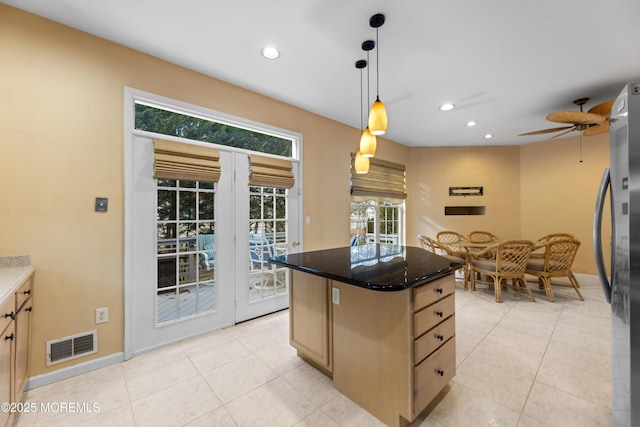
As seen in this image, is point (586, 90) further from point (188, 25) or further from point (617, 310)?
point (188, 25)

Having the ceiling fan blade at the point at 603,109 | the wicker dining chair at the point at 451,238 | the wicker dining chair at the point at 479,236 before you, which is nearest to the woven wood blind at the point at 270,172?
the wicker dining chair at the point at 451,238

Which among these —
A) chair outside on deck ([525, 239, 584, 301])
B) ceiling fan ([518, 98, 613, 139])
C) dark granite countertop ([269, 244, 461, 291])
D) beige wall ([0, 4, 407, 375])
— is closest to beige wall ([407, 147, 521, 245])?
chair outside on deck ([525, 239, 584, 301])

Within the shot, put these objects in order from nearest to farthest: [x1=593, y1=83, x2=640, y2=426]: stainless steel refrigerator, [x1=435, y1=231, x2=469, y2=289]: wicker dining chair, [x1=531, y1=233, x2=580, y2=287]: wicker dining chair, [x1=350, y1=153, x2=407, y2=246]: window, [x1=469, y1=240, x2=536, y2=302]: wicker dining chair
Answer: [x1=593, y1=83, x2=640, y2=426]: stainless steel refrigerator, [x1=469, y1=240, x2=536, y2=302]: wicker dining chair, [x1=531, y1=233, x2=580, y2=287]: wicker dining chair, [x1=435, y1=231, x2=469, y2=289]: wicker dining chair, [x1=350, y1=153, x2=407, y2=246]: window

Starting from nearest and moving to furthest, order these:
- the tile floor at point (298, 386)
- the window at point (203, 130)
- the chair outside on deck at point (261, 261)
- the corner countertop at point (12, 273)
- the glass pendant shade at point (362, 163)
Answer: the corner countertop at point (12, 273) < the tile floor at point (298, 386) < the window at point (203, 130) < the glass pendant shade at point (362, 163) < the chair outside on deck at point (261, 261)

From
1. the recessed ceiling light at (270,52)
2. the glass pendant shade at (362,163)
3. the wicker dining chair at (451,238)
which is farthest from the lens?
the wicker dining chair at (451,238)

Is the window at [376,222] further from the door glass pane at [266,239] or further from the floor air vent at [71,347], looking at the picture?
the floor air vent at [71,347]

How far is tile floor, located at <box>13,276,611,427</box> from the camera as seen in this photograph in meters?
1.65

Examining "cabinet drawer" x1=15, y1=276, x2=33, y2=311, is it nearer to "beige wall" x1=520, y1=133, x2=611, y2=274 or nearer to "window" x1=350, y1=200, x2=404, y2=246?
"window" x1=350, y1=200, x2=404, y2=246

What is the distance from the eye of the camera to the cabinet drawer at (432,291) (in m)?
1.53

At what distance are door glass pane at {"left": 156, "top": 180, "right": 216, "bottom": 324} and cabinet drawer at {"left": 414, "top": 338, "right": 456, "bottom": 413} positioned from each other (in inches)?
86.8

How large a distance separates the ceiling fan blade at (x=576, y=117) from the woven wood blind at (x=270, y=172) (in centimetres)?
318

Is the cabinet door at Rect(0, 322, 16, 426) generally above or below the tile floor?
Answer: above

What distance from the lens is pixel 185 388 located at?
1.95 meters

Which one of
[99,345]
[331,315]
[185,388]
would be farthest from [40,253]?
[331,315]
